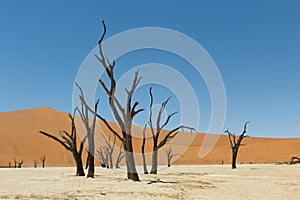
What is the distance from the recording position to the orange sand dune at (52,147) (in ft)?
245

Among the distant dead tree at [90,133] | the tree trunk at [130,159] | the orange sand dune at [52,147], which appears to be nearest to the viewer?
the tree trunk at [130,159]

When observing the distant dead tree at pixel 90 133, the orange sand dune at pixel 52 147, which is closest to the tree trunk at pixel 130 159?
the distant dead tree at pixel 90 133

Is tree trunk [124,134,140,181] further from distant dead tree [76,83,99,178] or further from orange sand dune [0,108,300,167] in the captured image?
orange sand dune [0,108,300,167]

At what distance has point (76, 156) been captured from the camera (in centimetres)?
2027

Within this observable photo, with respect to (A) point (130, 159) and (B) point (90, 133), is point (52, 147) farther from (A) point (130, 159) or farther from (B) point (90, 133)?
(A) point (130, 159)

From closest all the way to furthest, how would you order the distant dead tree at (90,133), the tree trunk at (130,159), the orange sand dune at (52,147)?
the tree trunk at (130,159) < the distant dead tree at (90,133) < the orange sand dune at (52,147)

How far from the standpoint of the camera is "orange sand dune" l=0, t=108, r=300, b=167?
7469 centimetres

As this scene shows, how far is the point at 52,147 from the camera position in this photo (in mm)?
81750

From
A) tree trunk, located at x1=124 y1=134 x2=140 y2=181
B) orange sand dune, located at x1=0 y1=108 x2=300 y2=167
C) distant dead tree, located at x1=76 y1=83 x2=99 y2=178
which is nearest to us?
tree trunk, located at x1=124 y1=134 x2=140 y2=181

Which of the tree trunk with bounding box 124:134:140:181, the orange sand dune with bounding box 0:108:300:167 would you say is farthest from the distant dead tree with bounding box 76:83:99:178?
the orange sand dune with bounding box 0:108:300:167

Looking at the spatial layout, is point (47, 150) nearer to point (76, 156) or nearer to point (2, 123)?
point (2, 123)

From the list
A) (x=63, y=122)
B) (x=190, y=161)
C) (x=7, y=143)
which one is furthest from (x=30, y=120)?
(x=190, y=161)

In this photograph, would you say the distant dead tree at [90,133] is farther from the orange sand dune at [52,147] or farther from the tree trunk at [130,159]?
the orange sand dune at [52,147]

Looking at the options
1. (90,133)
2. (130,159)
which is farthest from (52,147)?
(130,159)
